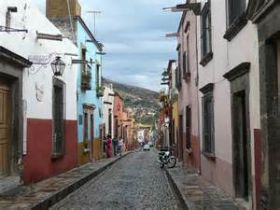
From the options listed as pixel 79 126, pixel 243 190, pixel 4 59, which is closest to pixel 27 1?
pixel 4 59

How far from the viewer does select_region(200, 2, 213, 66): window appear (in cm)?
1532

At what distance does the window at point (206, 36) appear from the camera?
1532 centimetres

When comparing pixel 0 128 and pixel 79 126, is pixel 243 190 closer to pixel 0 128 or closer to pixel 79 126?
pixel 0 128

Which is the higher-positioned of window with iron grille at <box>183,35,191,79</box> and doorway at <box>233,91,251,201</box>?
window with iron grille at <box>183,35,191,79</box>

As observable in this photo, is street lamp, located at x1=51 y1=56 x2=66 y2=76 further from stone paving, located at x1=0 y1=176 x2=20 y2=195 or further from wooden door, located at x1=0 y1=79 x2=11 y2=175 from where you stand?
stone paving, located at x1=0 y1=176 x2=20 y2=195

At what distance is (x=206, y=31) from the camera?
642 inches

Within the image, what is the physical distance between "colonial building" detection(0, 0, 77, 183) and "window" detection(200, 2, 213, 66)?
3.93 meters

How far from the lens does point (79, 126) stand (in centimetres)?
2519

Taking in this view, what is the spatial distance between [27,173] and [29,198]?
2734 mm

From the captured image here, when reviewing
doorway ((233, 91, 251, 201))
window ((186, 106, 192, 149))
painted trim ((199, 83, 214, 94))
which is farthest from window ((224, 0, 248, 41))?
window ((186, 106, 192, 149))

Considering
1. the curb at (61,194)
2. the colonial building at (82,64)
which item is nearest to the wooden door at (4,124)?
the curb at (61,194)

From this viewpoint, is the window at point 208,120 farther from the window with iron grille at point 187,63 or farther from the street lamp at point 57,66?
the window with iron grille at point 187,63

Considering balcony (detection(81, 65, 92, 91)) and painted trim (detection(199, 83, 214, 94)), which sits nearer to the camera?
painted trim (detection(199, 83, 214, 94))

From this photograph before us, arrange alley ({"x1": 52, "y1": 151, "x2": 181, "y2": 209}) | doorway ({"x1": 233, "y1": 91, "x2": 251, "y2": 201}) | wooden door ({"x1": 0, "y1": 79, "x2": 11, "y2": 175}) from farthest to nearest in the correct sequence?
wooden door ({"x1": 0, "y1": 79, "x2": 11, "y2": 175}) < alley ({"x1": 52, "y1": 151, "x2": 181, "y2": 209}) < doorway ({"x1": 233, "y1": 91, "x2": 251, "y2": 201})
